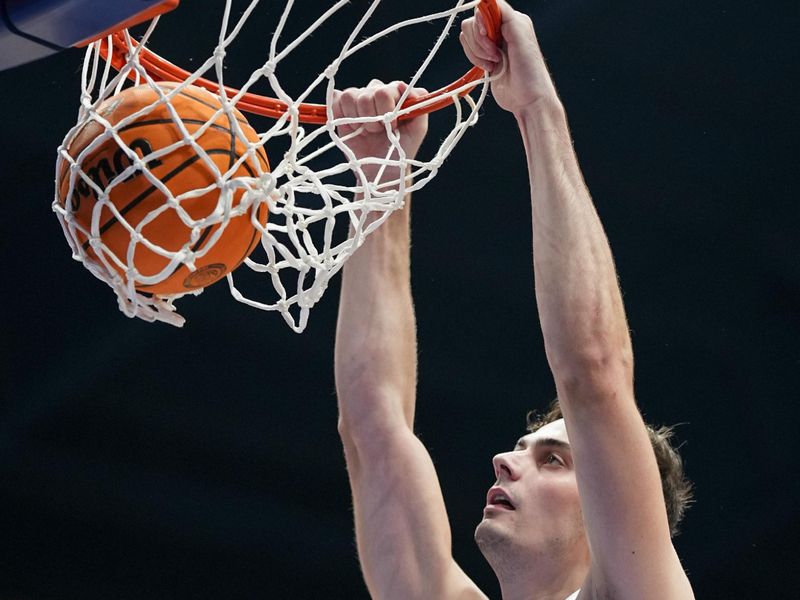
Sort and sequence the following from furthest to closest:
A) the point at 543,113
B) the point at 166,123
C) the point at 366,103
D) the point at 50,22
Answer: the point at 366,103 < the point at 543,113 < the point at 166,123 < the point at 50,22

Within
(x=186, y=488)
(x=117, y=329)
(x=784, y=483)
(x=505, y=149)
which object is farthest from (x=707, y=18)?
(x=186, y=488)

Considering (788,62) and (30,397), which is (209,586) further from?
(788,62)

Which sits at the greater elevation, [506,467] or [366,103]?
[366,103]

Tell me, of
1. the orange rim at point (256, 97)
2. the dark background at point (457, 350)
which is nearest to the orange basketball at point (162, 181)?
the orange rim at point (256, 97)

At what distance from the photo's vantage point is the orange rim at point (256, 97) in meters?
1.56

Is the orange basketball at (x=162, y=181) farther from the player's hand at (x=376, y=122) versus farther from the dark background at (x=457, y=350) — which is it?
the dark background at (x=457, y=350)

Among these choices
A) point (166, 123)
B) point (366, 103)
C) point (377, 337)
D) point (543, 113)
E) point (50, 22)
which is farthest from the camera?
point (377, 337)

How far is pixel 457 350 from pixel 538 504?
1350mm

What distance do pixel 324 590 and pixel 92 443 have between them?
0.82 meters

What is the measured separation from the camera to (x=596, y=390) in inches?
56.9

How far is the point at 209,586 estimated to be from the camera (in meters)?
3.37

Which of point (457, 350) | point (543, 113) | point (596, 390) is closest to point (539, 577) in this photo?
point (596, 390)

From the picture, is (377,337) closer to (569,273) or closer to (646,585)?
(569,273)

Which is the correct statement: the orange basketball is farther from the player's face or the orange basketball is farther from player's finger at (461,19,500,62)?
the player's face
